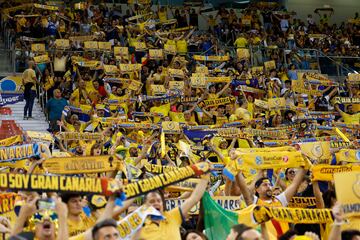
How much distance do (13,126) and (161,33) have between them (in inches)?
419

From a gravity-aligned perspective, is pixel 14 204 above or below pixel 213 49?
above

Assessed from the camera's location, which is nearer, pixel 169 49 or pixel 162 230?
pixel 162 230

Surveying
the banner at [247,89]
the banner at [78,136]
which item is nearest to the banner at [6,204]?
the banner at [78,136]

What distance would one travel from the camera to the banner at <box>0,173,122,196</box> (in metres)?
6.90

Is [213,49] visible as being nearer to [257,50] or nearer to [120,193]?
[257,50]

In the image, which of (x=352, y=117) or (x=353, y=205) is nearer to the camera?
(x=353, y=205)

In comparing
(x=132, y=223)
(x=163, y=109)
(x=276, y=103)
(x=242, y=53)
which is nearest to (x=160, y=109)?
(x=163, y=109)

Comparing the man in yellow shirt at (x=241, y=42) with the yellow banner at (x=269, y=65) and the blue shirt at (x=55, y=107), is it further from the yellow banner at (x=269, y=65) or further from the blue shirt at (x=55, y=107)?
the blue shirt at (x=55, y=107)

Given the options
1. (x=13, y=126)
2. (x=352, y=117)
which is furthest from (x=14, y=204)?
(x=352, y=117)

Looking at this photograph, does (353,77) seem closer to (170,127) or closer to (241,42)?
(241,42)

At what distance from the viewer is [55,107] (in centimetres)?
1834

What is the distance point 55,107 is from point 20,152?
8.67 metres

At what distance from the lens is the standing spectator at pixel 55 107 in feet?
59.5

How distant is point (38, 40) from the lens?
22797 mm
